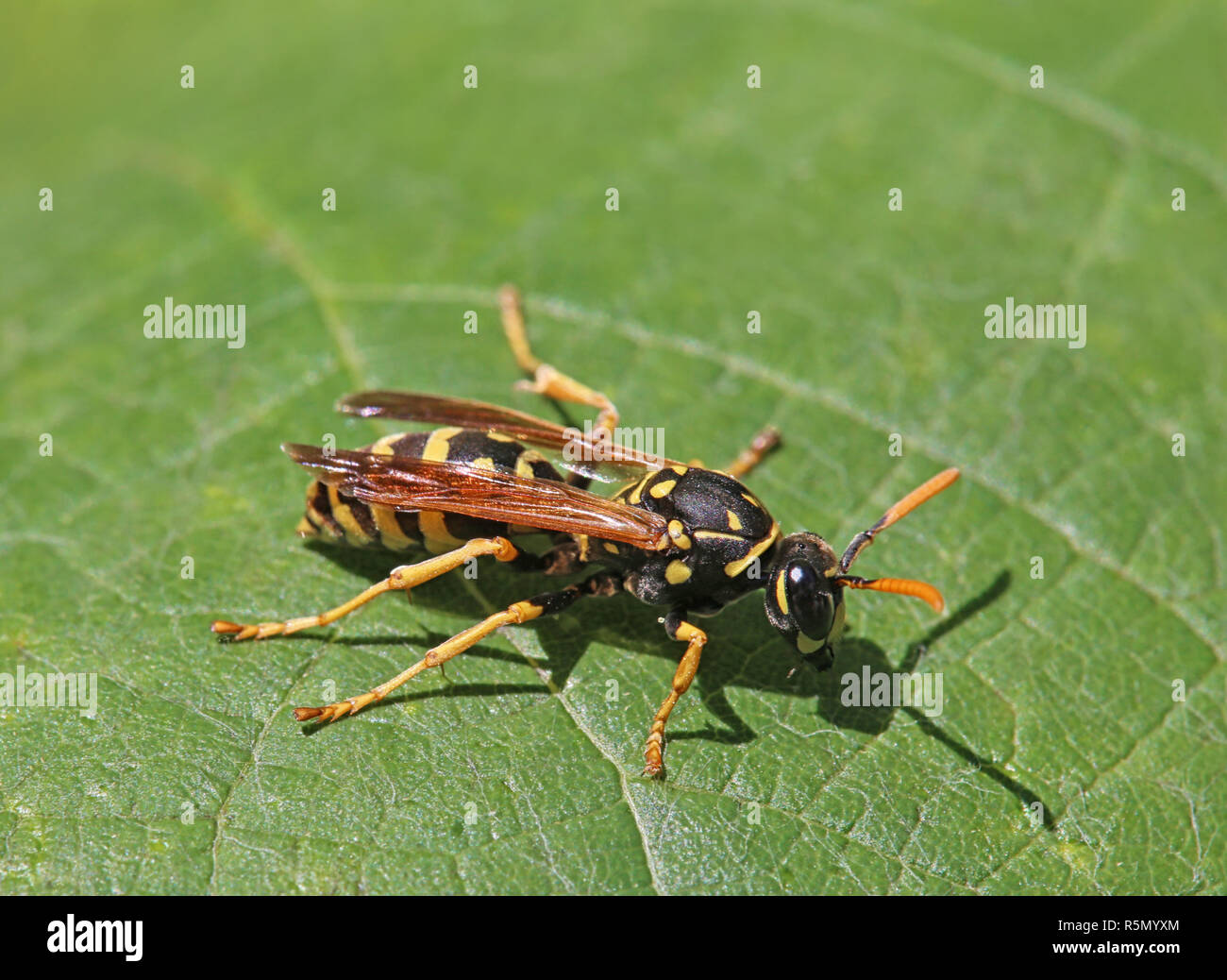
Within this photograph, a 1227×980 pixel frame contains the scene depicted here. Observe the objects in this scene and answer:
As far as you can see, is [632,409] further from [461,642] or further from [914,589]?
[914,589]

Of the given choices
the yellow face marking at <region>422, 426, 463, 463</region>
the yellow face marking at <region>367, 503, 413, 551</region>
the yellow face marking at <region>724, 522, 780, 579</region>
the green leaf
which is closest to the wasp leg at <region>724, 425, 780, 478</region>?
the green leaf

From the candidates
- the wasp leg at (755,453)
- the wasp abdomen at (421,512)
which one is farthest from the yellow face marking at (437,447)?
the wasp leg at (755,453)

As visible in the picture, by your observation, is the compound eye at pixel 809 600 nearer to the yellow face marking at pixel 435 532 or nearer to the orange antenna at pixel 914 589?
the orange antenna at pixel 914 589

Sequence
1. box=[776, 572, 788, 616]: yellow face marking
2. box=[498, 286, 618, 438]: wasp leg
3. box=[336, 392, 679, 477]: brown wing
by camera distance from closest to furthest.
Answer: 1. box=[776, 572, 788, 616]: yellow face marking
2. box=[336, 392, 679, 477]: brown wing
3. box=[498, 286, 618, 438]: wasp leg

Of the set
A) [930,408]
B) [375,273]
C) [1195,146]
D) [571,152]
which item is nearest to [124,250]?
[375,273]

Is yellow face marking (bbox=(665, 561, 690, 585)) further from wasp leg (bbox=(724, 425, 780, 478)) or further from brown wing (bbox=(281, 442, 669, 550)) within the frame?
wasp leg (bbox=(724, 425, 780, 478))

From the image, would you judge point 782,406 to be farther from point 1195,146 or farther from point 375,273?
point 1195,146

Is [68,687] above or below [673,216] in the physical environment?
below
